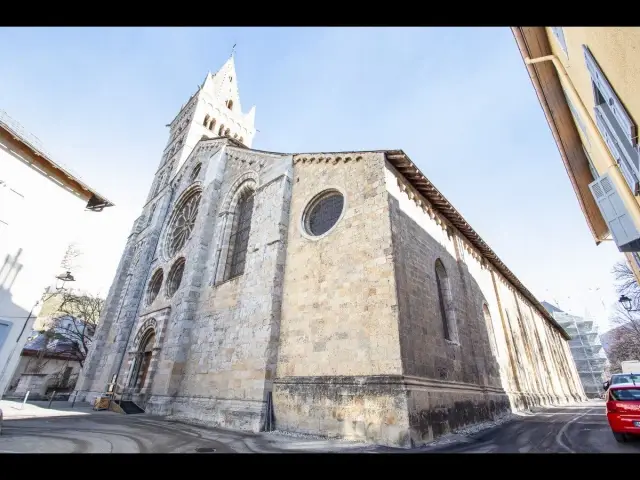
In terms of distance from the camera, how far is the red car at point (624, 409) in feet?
21.0

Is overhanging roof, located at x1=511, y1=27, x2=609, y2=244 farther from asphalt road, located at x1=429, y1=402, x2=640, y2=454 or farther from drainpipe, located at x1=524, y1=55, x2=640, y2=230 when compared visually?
asphalt road, located at x1=429, y1=402, x2=640, y2=454

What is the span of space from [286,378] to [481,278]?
1247 cm

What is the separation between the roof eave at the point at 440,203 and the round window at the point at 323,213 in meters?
2.27

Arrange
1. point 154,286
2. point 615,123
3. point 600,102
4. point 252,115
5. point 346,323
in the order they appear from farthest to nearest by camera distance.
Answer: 1. point 252,115
2. point 154,286
3. point 346,323
4. point 600,102
5. point 615,123

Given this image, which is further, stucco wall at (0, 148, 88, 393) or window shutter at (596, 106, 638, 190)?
stucco wall at (0, 148, 88, 393)

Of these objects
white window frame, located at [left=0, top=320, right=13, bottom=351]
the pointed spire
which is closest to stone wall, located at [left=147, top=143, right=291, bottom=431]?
white window frame, located at [left=0, top=320, right=13, bottom=351]

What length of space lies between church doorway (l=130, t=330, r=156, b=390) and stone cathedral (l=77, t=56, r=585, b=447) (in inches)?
2.9

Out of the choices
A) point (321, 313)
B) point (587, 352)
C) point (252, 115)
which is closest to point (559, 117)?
point (321, 313)

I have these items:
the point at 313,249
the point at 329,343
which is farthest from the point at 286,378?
the point at 313,249

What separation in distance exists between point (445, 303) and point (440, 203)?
13.6 ft

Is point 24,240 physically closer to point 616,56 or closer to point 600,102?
point 616,56

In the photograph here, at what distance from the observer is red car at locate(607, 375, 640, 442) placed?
252 inches

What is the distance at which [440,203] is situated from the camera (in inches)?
505

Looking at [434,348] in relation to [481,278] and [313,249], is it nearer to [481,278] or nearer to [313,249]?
[313,249]
